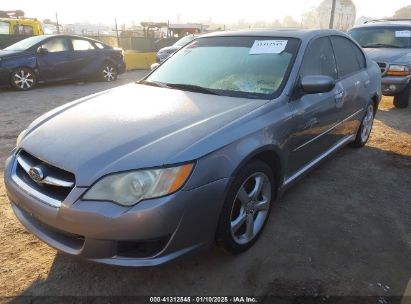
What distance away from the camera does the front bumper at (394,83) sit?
7.31 meters

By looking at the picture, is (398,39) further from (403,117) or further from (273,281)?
(273,281)

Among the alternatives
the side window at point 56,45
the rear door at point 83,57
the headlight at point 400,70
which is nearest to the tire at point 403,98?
the headlight at point 400,70

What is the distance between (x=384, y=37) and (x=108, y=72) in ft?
25.6

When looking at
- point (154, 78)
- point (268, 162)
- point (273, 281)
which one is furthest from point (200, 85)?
point (273, 281)

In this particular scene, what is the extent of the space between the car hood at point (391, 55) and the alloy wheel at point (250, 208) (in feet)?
19.4

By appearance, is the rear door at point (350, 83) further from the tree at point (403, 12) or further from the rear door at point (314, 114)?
the tree at point (403, 12)

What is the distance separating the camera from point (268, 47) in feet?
10.9

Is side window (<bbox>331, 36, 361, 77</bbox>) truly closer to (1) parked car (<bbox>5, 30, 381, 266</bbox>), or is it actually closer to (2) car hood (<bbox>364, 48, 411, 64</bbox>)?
(1) parked car (<bbox>5, 30, 381, 266</bbox>)

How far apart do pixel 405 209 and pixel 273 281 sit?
176 centimetres

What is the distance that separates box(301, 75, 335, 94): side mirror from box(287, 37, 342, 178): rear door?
0.09 meters

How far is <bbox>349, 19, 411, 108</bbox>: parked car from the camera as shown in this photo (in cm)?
734

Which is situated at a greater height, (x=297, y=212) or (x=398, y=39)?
(x=398, y=39)

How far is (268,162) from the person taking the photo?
2.87m

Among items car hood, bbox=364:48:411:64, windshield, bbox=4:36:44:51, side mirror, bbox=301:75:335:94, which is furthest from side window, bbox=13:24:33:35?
side mirror, bbox=301:75:335:94
